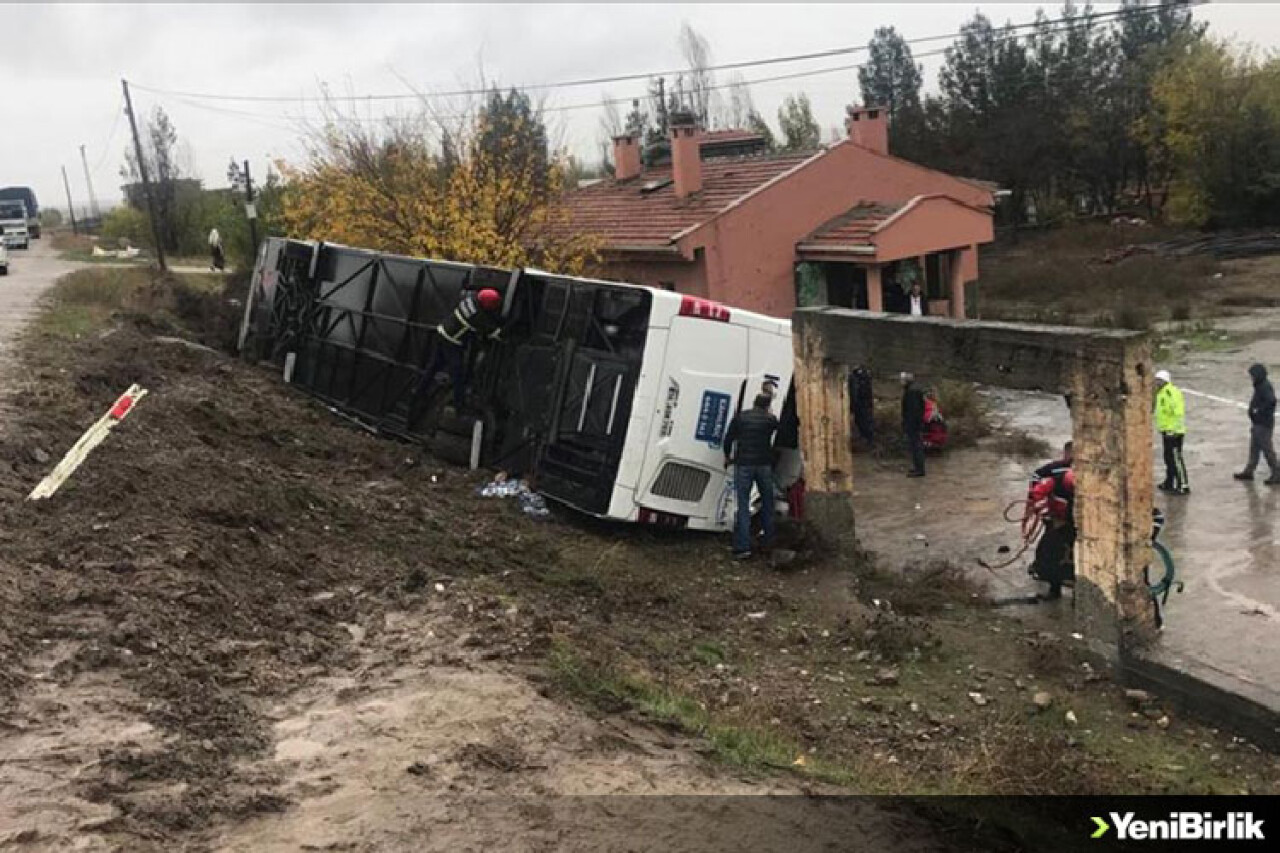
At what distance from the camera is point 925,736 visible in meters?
7.63

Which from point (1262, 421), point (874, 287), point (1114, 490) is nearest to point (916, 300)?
point (874, 287)

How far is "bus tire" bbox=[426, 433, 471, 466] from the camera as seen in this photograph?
42.3ft

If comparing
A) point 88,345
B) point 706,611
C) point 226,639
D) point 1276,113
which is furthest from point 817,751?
point 1276,113

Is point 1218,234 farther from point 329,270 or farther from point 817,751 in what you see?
point 817,751

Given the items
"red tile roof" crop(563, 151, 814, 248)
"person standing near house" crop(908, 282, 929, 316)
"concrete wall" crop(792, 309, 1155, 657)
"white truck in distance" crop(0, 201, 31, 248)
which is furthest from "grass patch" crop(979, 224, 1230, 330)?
"white truck in distance" crop(0, 201, 31, 248)

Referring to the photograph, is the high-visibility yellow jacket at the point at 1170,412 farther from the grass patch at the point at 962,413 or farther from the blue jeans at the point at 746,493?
the blue jeans at the point at 746,493

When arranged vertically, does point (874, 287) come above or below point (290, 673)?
above

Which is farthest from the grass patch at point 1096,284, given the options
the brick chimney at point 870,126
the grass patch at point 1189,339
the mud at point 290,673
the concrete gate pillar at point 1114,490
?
the mud at point 290,673

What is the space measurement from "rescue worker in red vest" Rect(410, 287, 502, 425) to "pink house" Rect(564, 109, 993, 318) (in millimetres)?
7413

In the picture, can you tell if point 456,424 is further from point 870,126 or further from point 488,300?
point 870,126

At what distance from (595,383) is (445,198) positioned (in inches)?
361

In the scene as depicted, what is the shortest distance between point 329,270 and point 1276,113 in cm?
4564

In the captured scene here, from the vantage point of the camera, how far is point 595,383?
11.3 meters

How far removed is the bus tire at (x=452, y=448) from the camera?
42.3ft
